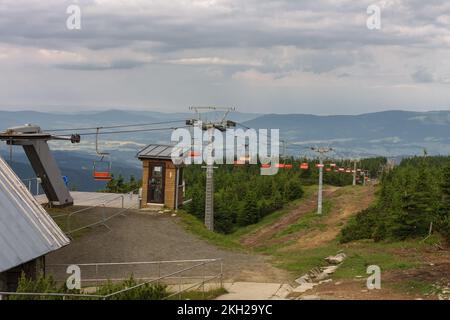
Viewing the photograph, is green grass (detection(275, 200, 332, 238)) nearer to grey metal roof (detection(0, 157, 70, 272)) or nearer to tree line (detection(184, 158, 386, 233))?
tree line (detection(184, 158, 386, 233))

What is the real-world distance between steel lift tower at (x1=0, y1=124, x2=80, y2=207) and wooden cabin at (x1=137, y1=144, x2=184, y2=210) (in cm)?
472

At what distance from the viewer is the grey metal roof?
16688 mm

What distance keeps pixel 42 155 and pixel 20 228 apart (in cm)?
1430

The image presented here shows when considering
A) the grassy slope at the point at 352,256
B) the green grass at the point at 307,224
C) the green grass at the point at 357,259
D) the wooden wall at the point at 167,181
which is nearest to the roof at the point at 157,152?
the wooden wall at the point at 167,181

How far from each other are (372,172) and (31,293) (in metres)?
110

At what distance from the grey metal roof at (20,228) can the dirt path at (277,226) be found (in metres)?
25.1

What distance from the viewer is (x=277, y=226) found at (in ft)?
165

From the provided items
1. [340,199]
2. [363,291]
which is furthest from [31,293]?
[340,199]

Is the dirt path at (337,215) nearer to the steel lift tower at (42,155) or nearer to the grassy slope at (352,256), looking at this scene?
the grassy slope at (352,256)

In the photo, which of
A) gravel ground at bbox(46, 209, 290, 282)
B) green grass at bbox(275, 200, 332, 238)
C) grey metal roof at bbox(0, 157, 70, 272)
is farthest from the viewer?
green grass at bbox(275, 200, 332, 238)

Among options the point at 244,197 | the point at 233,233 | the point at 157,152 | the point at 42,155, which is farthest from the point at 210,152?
the point at 244,197

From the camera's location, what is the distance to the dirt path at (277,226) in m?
46.1

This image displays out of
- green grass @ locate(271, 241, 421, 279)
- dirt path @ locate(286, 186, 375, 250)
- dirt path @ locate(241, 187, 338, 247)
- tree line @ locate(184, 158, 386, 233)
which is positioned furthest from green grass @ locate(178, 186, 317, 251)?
dirt path @ locate(286, 186, 375, 250)

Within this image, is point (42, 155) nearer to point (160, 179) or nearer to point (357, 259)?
point (160, 179)
